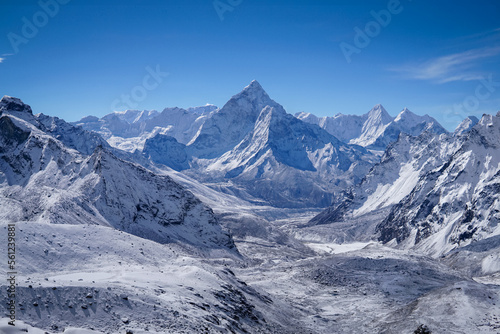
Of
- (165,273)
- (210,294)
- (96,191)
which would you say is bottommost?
(165,273)

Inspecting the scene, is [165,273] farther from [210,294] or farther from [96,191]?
[96,191]

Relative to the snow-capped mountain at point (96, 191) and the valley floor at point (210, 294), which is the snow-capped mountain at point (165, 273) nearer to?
the valley floor at point (210, 294)

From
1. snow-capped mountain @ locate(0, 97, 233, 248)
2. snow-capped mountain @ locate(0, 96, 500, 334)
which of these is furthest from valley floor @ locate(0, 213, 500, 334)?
snow-capped mountain @ locate(0, 97, 233, 248)

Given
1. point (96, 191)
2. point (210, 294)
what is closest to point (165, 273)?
point (210, 294)

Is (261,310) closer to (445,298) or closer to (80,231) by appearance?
(445,298)

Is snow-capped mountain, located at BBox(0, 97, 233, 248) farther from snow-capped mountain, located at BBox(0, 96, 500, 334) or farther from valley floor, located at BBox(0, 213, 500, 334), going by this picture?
valley floor, located at BBox(0, 213, 500, 334)

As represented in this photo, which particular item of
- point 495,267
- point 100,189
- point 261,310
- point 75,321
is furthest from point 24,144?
point 495,267

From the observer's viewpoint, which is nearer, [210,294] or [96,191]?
[210,294]

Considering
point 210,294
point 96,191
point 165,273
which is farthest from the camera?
point 96,191
